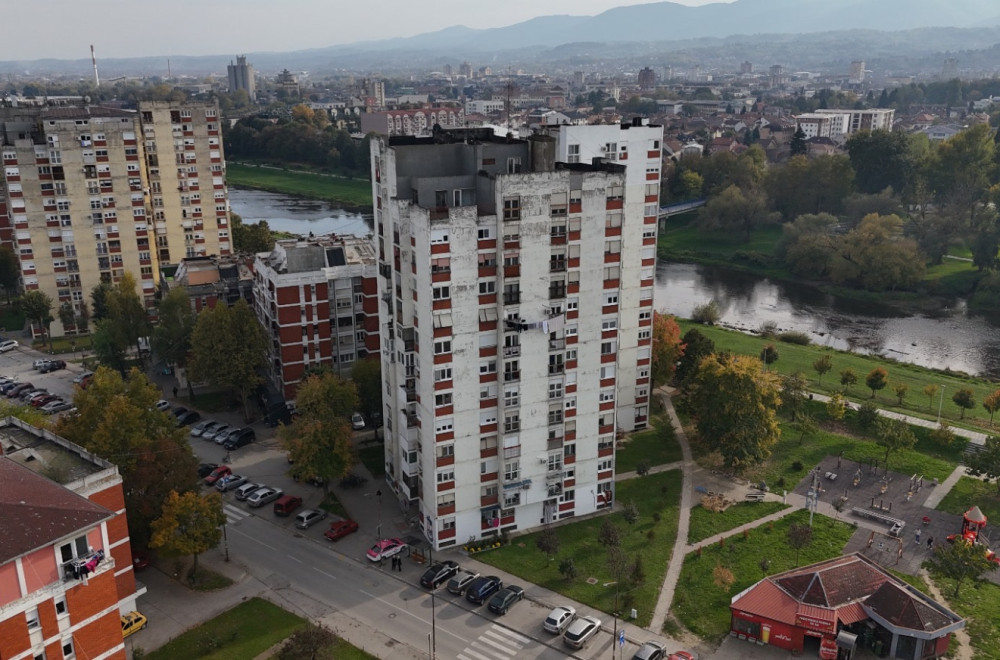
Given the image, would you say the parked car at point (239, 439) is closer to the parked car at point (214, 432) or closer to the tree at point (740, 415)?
the parked car at point (214, 432)

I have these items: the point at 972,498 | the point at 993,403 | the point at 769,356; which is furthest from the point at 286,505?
the point at 993,403

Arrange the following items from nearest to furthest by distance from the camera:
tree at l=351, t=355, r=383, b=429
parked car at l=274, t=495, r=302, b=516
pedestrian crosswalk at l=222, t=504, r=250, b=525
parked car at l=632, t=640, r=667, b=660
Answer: parked car at l=632, t=640, r=667, b=660 → pedestrian crosswalk at l=222, t=504, r=250, b=525 → parked car at l=274, t=495, r=302, b=516 → tree at l=351, t=355, r=383, b=429

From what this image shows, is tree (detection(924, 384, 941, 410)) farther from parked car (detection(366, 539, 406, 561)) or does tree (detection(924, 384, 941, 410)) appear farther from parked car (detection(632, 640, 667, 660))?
parked car (detection(366, 539, 406, 561))

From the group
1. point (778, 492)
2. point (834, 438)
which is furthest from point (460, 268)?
point (834, 438)

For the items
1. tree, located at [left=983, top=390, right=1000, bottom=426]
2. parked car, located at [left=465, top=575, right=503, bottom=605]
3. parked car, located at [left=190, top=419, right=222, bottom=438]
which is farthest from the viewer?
tree, located at [left=983, top=390, right=1000, bottom=426]

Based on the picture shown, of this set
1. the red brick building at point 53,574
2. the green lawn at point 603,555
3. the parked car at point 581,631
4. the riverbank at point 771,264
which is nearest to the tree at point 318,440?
the green lawn at point 603,555

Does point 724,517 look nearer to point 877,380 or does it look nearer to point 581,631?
point 581,631

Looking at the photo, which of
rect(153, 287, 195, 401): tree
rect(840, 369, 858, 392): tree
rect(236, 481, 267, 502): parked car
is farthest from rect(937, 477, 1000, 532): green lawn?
rect(153, 287, 195, 401): tree
